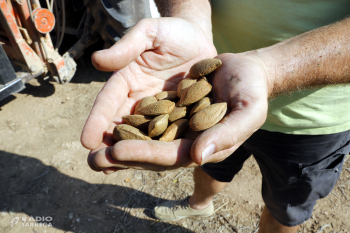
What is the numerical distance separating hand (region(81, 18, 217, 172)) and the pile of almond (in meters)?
0.09

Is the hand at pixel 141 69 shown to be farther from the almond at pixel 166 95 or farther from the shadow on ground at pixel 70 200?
the shadow on ground at pixel 70 200

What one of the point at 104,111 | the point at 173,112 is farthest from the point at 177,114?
the point at 104,111

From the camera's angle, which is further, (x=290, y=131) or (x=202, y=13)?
(x=202, y=13)

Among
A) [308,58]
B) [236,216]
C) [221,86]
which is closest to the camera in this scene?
[308,58]

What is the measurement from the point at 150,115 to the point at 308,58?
2.79ft

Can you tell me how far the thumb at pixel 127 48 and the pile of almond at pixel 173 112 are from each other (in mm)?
295

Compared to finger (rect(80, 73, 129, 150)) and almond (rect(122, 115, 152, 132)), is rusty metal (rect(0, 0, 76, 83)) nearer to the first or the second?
finger (rect(80, 73, 129, 150))

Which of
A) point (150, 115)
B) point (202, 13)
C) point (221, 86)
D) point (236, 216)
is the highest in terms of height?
point (202, 13)

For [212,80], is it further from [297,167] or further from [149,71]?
[297,167]

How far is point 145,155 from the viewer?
1104mm

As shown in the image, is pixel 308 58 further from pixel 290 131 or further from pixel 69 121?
pixel 69 121

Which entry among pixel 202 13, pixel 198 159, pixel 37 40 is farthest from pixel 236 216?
pixel 37 40

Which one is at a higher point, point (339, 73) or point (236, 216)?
point (339, 73)

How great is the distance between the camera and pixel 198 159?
1.03 m
